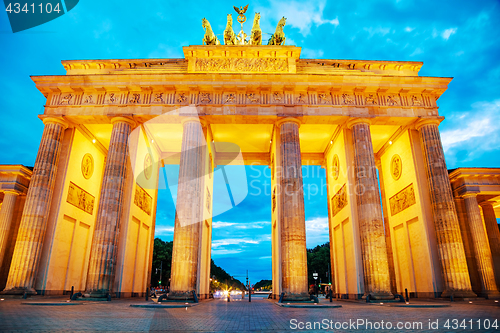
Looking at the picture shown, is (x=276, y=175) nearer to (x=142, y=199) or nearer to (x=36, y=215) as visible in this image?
(x=142, y=199)

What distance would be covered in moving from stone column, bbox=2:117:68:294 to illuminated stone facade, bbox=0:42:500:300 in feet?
0.22

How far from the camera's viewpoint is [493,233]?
74.5ft

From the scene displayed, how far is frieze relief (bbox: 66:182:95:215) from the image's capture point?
21231mm

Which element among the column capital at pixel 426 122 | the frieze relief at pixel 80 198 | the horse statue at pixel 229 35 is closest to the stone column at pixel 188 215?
the horse statue at pixel 229 35

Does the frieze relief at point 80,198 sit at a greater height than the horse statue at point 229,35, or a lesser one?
lesser

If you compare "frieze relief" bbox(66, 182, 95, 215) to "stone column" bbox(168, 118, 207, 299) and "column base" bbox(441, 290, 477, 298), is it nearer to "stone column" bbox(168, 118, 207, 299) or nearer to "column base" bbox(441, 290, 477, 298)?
"stone column" bbox(168, 118, 207, 299)

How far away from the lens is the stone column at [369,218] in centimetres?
1694

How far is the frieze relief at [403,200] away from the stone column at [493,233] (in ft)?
22.3

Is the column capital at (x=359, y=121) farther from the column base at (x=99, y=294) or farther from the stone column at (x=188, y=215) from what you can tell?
the column base at (x=99, y=294)

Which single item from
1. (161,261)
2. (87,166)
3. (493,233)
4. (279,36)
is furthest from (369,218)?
(161,261)

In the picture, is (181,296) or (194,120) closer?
(181,296)

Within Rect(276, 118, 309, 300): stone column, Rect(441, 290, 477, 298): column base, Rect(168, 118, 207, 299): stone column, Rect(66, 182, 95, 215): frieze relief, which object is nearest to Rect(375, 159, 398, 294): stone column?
Rect(441, 290, 477, 298): column base

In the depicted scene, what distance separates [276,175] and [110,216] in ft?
34.6

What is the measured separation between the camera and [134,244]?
891 inches
